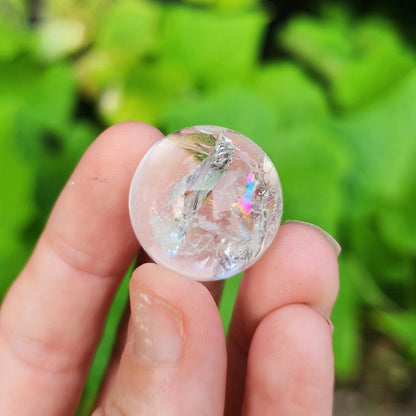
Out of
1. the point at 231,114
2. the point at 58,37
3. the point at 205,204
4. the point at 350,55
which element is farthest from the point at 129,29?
the point at 205,204

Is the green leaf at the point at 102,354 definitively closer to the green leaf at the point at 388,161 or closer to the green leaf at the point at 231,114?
the green leaf at the point at 231,114

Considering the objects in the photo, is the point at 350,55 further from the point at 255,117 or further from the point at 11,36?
the point at 11,36

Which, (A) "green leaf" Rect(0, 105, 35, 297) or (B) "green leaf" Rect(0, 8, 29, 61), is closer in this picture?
(A) "green leaf" Rect(0, 105, 35, 297)

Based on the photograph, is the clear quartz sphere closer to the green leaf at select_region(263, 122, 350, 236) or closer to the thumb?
the thumb

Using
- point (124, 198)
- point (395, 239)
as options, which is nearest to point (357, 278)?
point (395, 239)

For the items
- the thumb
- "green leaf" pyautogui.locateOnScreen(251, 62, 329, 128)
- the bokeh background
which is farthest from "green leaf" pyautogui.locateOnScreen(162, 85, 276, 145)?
the thumb

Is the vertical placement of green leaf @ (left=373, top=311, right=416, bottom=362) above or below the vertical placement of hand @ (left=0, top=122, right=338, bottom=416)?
below

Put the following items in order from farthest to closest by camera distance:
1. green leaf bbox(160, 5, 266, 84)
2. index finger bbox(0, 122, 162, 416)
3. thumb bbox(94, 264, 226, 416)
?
green leaf bbox(160, 5, 266, 84), index finger bbox(0, 122, 162, 416), thumb bbox(94, 264, 226, 416)

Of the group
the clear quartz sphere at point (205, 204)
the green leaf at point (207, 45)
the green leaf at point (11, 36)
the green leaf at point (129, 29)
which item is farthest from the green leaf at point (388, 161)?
the green leaf at point (11, 36)
